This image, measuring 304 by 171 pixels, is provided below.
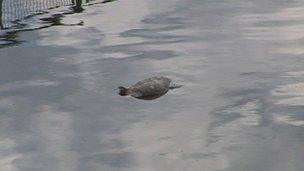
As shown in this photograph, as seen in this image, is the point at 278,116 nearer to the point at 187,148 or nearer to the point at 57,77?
the point at 187,148

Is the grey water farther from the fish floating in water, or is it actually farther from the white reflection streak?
the fish floating in water

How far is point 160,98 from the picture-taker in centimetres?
941

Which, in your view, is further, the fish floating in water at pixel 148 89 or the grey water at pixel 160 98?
the fish floating in water at pixel 148 89

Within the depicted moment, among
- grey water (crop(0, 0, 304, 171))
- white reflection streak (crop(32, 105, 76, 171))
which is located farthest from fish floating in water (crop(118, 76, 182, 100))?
white reflection streak (crop(32, 105, 76, 171))

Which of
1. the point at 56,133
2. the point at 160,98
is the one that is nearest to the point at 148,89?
the point at 160,98

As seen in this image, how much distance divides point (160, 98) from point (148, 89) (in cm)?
26

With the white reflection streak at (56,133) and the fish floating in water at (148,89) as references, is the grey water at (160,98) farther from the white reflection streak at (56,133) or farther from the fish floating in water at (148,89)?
the fish floating in water at (148,89)

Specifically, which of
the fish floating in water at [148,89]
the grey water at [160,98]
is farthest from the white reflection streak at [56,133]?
the fish floating in water at [148,89]

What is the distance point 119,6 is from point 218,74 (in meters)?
8.22

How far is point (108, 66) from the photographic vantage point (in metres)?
11.3

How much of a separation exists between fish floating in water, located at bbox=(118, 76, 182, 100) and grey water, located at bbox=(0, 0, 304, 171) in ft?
0.54

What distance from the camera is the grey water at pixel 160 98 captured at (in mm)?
7141

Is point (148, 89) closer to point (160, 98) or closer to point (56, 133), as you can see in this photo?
point (160, 98)

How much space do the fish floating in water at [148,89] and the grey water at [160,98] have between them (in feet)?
0.54
